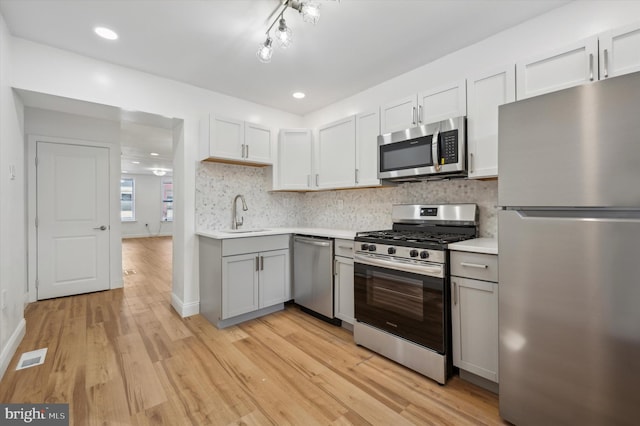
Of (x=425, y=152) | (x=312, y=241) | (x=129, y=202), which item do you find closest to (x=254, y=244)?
(x=312, y=241)

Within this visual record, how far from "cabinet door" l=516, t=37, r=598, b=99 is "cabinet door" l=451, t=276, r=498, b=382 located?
4.37ft

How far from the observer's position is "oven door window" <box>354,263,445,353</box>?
198 cm

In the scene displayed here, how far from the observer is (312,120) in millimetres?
4191

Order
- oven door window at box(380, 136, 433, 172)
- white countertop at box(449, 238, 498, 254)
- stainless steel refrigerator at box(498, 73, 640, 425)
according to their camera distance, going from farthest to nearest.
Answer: oven door window at box(380, 136, 433, 172) < white countertop at box(449, 238, 498, 254) < stainless steel refrigerator at box(498, 73, 640, 425)

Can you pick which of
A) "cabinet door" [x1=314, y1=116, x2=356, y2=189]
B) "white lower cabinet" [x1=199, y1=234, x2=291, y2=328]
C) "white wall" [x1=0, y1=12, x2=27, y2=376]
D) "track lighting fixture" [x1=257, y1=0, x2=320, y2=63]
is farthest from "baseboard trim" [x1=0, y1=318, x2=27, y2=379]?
"cabinet door" [x1=314, y1=116, x2=356, y2=189]

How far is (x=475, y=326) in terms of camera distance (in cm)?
188

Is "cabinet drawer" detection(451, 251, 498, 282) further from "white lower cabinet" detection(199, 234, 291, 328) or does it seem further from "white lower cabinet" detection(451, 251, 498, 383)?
"white lower cabinet" detection(199, 234, 291, 328)

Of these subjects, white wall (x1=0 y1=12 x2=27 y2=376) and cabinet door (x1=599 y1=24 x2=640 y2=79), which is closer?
cabinet door (x1=599 y1=24 x2=640 y2=79)

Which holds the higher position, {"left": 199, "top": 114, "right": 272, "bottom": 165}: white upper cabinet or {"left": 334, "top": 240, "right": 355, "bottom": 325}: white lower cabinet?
{"left": 199, "top": 114, "right": 272, "bottom": 165}: white upper cabinet

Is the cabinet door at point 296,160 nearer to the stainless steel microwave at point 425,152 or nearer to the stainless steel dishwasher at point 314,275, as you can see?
the stainless steel dishwasher at point 314,275

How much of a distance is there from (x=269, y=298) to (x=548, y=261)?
2.55 m

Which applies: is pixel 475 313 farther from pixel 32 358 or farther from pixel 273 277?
pixel 32 358

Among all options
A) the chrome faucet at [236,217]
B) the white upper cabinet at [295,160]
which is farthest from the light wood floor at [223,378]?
the white upper cabinet at [295,160]

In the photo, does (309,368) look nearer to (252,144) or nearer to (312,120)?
(252,144)
